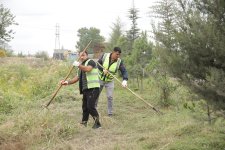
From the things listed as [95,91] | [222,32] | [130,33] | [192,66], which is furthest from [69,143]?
[130,33]

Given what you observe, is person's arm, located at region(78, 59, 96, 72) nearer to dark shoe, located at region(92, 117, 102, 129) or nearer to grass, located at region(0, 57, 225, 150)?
dark shoe, located at region(92, 117, 102, 129)

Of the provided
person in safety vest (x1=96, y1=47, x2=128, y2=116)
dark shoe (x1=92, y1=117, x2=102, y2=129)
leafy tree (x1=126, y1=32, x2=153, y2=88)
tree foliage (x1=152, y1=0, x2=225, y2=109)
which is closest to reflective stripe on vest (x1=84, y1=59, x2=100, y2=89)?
dark shoe (x1=92, y1=117, x2=102, y2=129)

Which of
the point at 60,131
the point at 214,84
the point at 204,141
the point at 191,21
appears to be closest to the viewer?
the point at 214,84

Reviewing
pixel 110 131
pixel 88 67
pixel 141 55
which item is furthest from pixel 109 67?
pixel 141 55

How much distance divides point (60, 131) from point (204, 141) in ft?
10.4

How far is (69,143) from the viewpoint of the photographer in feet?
26.1

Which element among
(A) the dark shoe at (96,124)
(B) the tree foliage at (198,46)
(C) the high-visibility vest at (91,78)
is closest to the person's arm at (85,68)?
(C) the high-visibility vest at (91,78)

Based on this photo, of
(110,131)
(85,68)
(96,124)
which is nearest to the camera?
(85,68)

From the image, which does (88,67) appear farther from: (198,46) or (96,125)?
(198,46)

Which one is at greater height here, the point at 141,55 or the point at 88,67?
the point at 141,55

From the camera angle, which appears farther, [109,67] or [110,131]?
[109,67]

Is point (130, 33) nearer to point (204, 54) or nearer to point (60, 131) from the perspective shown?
point (60, 131)

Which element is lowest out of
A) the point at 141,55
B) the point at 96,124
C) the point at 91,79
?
the point at 96,124

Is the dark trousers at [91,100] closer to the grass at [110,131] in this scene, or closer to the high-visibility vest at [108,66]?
the grass at [110,131]
